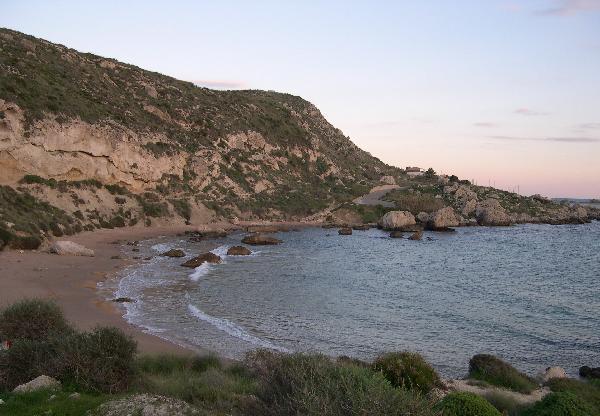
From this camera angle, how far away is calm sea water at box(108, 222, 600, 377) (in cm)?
2056

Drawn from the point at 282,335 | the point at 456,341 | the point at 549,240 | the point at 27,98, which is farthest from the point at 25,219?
the point at 549,240

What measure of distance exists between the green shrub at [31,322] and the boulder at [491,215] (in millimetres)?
84835

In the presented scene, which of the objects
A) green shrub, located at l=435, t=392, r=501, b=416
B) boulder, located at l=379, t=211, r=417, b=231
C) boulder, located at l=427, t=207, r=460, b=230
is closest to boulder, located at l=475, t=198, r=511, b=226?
boulder, located at l=427, t=207, r=460, b=230

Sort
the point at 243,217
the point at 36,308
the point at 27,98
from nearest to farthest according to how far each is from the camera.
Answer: the point at 36,308 → the point at 27,98 → the point at 243,217

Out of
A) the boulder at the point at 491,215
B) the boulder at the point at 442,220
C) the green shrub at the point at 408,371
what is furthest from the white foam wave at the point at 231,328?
the boulder at the point at 491,215

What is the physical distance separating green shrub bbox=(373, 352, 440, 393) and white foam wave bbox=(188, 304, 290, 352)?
5.31 m

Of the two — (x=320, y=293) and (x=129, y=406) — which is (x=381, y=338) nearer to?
(x=320, y=293)

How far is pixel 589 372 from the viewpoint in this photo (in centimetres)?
1786

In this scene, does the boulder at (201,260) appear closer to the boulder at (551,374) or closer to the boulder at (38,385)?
the boulder at (551,374)

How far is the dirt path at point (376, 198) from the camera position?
3666 inches

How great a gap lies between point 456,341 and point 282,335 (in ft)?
23.5

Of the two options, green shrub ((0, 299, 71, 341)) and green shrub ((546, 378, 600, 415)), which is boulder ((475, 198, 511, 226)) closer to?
green shrub ((546, 378, 600, 415))

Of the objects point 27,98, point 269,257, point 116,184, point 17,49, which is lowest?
point 269,257

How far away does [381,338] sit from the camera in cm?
2169
